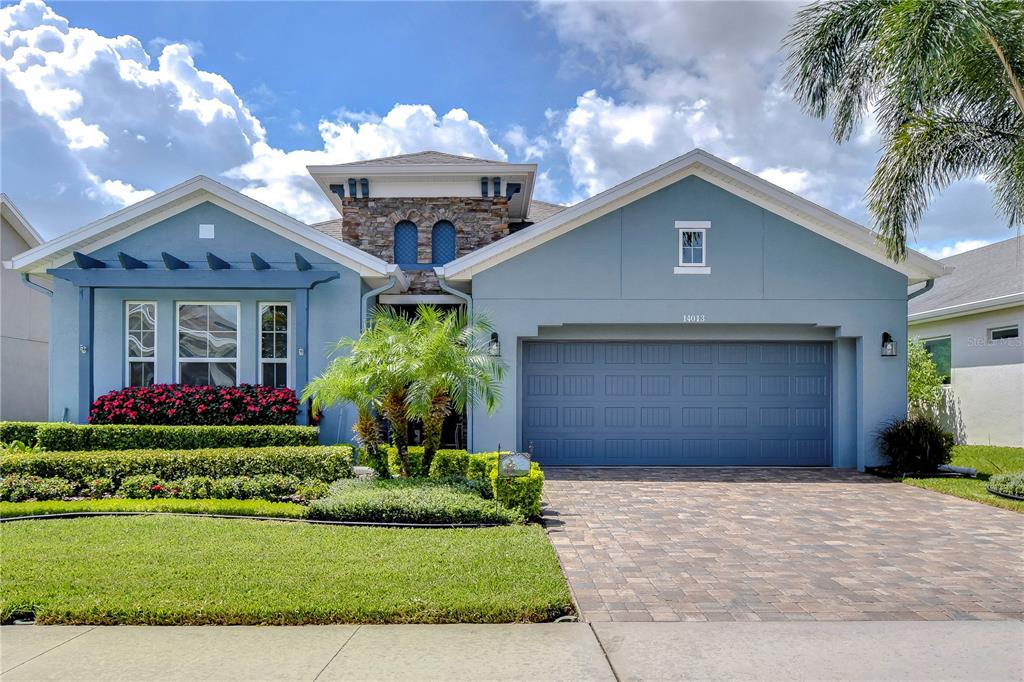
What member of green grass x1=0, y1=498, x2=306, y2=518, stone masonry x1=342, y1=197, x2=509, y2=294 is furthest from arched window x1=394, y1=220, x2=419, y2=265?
green grass x1=0, y1=498, x2=306, y2=518

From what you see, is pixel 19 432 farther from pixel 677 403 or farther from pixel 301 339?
pixel 677 403

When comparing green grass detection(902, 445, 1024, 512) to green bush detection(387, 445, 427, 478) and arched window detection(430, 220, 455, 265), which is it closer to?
green bush detection(387, 445, 427, 478)

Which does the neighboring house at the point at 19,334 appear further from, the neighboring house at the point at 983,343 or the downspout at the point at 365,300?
the neighboring house at the point at 983,343

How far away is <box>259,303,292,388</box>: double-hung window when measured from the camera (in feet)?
41.2

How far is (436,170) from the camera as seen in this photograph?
49.0ft

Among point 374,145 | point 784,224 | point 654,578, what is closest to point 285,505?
point 654,578

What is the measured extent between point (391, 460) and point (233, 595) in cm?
552

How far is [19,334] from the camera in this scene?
702 inches

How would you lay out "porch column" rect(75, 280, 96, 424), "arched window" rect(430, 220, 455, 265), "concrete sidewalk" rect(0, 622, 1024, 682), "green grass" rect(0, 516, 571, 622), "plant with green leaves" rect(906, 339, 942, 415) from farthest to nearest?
"plant with green leaves" rect(906, 339, 942, 415) < "arched window" rect(430, 220, 455, 265) < "porch column" rect(75, 280, 96, 424) < "green grass" rect(0, 516, 571, 622) < "concrete sidewalk" rect(0, 622, 1024, 682)

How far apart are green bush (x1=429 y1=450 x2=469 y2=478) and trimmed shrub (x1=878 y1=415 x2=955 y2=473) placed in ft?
25.3

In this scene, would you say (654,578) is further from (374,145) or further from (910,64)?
(374,145)

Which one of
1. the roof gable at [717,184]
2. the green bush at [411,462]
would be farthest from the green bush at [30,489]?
the roof gable at [717,184]

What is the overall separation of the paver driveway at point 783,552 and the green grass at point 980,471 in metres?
0.28

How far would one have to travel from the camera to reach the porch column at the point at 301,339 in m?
11.9
